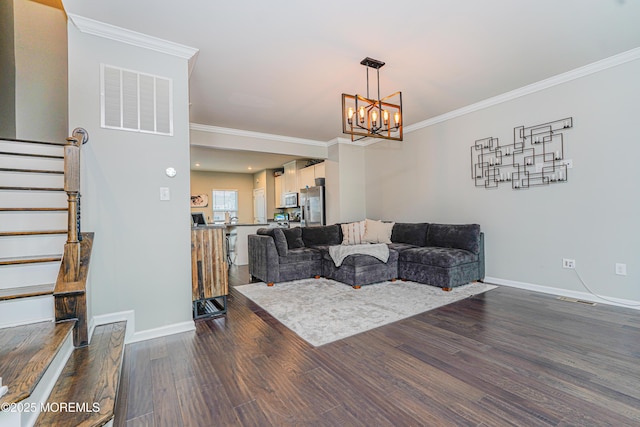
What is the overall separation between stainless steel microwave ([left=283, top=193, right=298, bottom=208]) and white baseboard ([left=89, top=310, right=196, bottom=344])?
18.6 ft

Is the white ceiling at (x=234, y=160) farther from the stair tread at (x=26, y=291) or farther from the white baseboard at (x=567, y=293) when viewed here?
the stair tread at (x=26, y=291)

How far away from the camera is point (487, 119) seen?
4457 mm

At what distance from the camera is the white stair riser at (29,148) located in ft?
8.79

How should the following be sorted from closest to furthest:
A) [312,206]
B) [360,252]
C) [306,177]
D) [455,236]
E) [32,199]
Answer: [32,199] → [360,252] → [455,236] → [312,206] → [306,177]

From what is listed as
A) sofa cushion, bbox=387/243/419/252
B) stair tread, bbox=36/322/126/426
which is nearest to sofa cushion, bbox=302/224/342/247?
sofa cushion, bbox=387/243/419/252

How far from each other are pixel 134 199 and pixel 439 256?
3.71m

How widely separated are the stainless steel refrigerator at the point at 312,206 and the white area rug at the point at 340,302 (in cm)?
249

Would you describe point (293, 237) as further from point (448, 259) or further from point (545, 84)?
point (545, 84)

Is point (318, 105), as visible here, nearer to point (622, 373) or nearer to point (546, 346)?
point (546, 346)

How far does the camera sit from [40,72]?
351cm

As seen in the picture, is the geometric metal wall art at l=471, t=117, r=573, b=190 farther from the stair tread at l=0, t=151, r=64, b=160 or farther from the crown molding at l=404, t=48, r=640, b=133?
the stair tread at l=0, t=151, r=64, b=160

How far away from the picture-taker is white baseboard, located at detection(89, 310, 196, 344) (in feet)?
8.05

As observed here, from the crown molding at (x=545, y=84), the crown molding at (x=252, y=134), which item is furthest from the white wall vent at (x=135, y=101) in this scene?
the crown molding at (x=545, y=84)

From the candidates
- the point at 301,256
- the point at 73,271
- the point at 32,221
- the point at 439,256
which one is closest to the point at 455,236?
the point at 439,256
